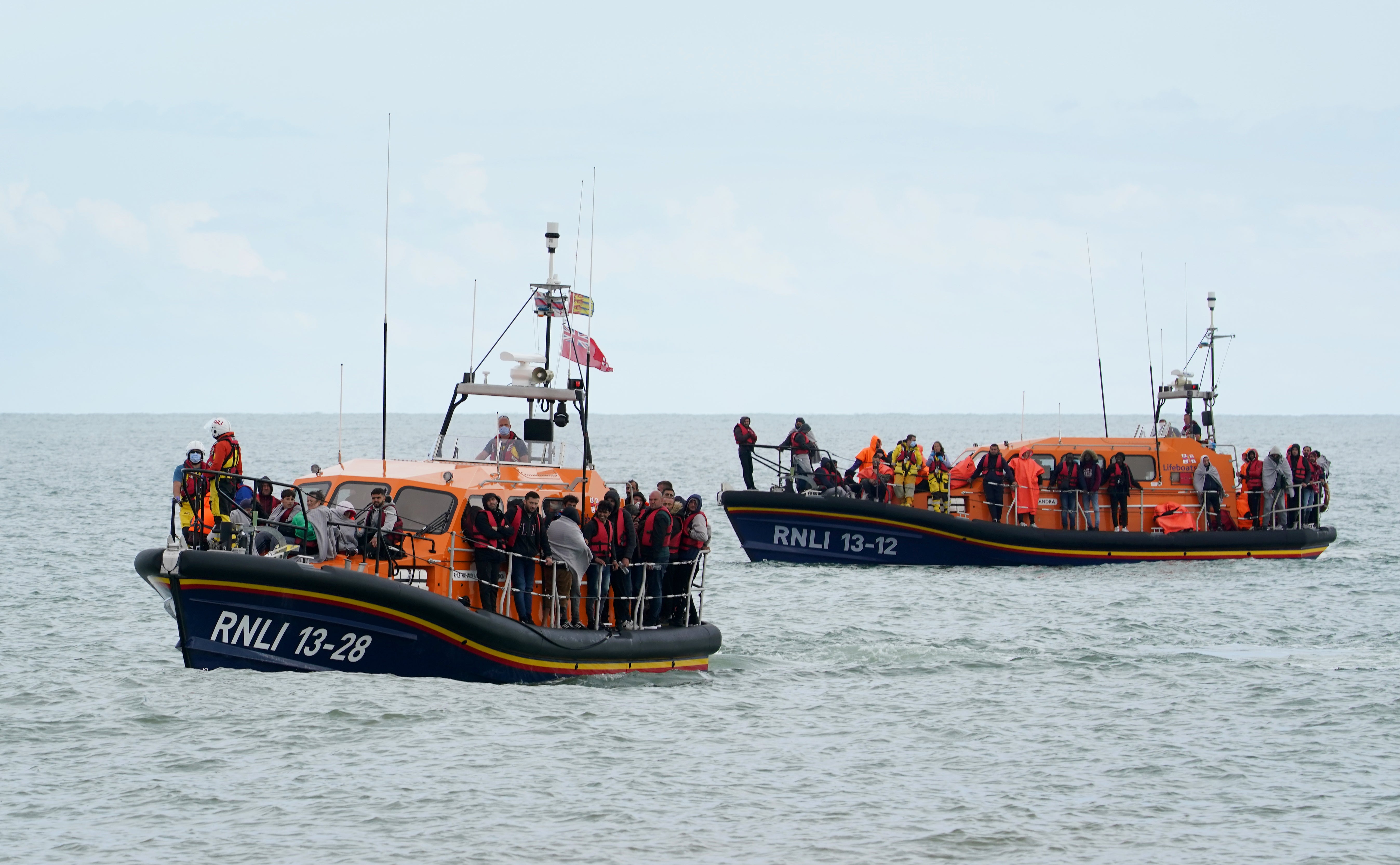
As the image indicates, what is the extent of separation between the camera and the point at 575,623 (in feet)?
47.1

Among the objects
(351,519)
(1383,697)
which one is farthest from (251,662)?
(1383,697)

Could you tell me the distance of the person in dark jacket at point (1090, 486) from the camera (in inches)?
952

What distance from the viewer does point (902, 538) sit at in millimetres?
24062

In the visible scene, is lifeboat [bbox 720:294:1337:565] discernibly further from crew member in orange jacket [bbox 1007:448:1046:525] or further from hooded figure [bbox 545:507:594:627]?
hooded figure [bbox 545:507:594:627]

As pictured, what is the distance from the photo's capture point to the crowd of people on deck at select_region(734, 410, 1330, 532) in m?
24.3

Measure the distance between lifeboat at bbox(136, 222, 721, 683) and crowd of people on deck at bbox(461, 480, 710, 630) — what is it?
5 centimetres

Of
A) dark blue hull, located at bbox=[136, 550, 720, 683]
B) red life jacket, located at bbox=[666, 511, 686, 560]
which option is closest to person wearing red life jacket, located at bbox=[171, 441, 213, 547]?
dark blue hull, located at bbox=[136, 550, 720, 683]

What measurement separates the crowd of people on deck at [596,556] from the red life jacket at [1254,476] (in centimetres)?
1326

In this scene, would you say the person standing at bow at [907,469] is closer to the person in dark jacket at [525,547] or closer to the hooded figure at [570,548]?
the hooded figure at [570,548]

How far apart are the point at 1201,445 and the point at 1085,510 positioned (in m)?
2.18

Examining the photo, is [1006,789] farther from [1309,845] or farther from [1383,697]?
[1383,697]

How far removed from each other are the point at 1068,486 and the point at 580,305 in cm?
1096

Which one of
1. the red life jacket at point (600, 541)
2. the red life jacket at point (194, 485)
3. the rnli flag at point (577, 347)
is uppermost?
the rnli flag at point (577, 347)

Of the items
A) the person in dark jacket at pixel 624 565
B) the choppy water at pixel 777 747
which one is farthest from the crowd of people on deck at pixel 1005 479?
the person in dark jacket at pixel 624 565
